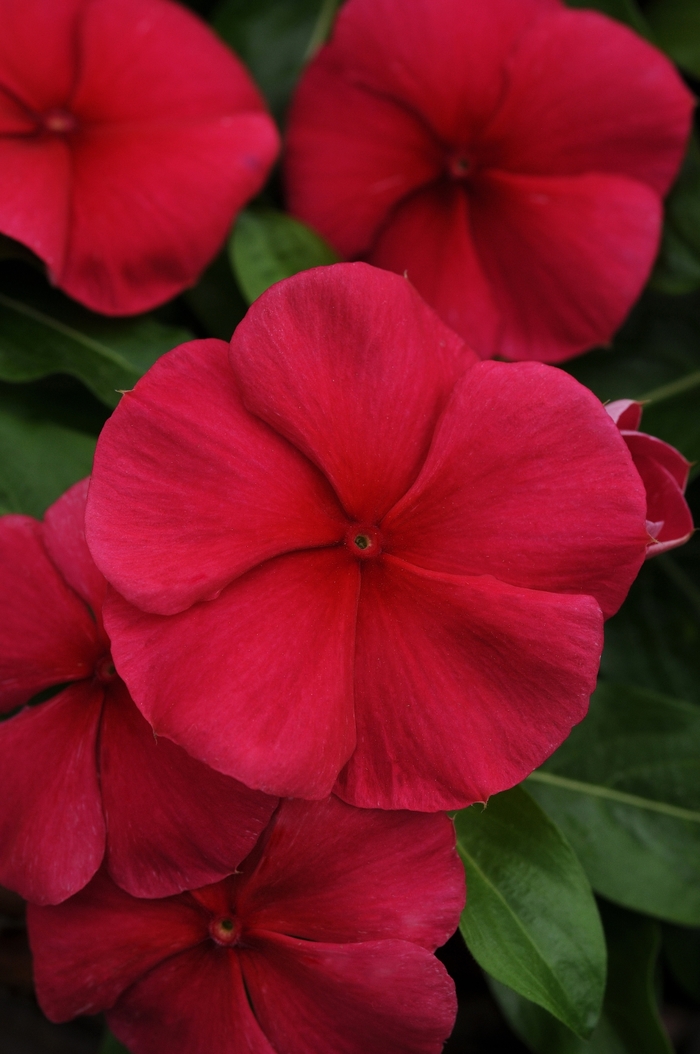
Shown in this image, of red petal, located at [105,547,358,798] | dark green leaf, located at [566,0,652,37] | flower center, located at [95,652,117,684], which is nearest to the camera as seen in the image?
red petal, located at [105,547,358,798]

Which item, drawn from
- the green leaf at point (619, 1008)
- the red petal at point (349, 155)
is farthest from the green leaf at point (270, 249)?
the green leaf at point (619, 1008)

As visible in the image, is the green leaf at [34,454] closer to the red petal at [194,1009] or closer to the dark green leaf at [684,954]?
the red petal at [194,1009]

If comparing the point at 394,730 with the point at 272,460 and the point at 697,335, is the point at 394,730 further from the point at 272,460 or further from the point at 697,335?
the point at 697,335

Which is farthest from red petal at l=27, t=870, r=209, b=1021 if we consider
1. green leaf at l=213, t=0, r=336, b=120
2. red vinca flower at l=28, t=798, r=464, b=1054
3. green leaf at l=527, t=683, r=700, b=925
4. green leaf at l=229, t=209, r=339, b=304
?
green leaf at l=213, t=0, r=336, b=120

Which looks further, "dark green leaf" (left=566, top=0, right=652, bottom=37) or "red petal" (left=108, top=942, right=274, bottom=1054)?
"dark green leaf" (left=566, top=0, right=652, bottom=37)

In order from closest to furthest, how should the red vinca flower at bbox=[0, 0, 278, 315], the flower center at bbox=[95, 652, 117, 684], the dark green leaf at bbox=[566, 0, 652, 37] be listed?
the flower center at bbox=[95, 652, 117, 684] → the red vinca flower at bbox=[0, 0, 278, 315] → the dark green leaf at bbox=[566, 0, 652, 37]

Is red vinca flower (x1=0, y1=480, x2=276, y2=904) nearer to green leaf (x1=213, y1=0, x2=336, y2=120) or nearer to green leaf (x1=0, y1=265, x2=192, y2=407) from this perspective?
green leaf (x1=0, y1=265, x2=192, y2=407)

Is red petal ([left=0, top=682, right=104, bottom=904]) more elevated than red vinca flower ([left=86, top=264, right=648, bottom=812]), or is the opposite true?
red vinca flower ([left=86, top=264, right=648, bottom=812])

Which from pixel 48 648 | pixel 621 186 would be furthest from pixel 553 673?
pixel 621 186
